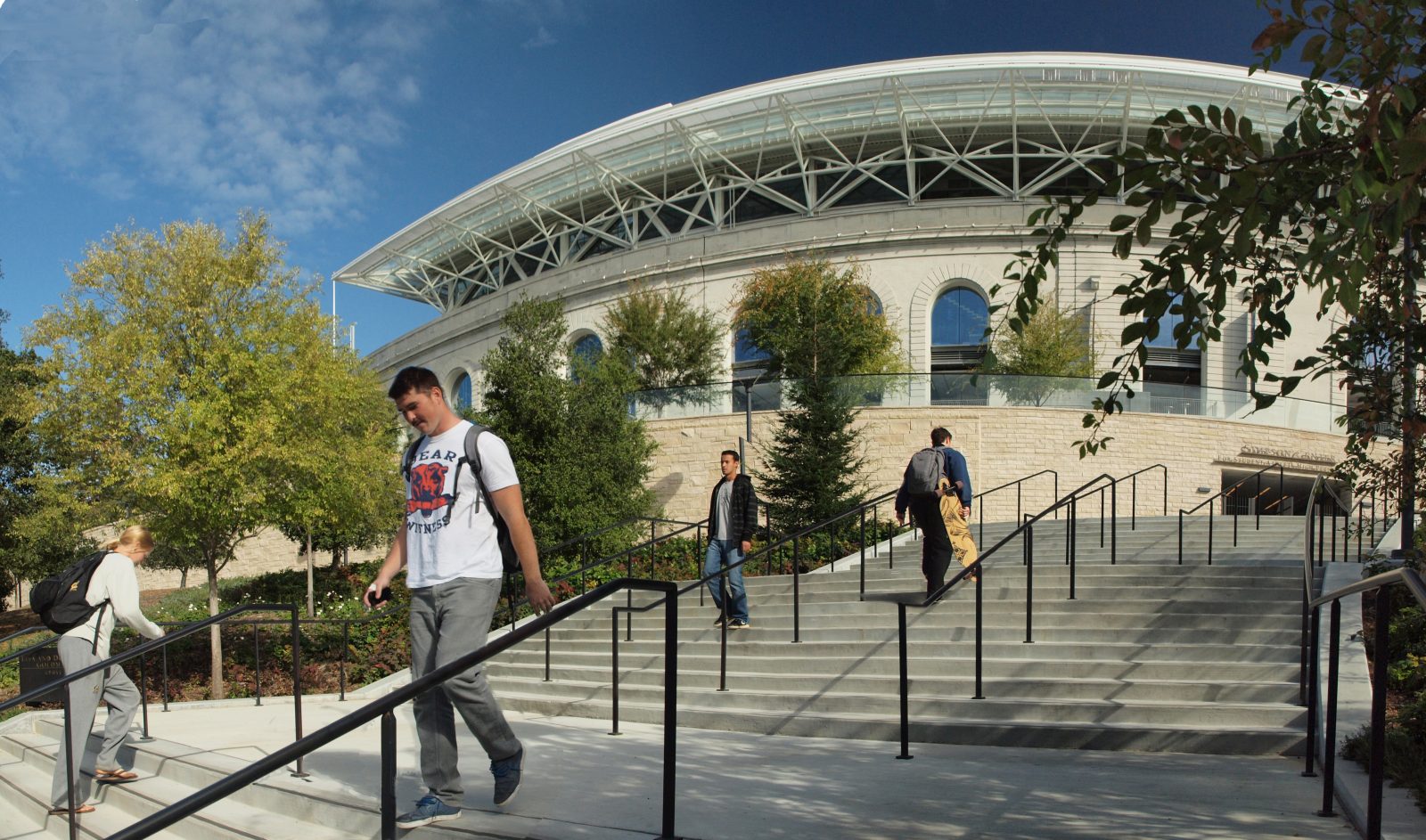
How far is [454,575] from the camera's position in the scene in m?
4.40

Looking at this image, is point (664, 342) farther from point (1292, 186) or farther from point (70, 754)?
point (1292, 186)

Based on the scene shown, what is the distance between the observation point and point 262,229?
1789 centimetres

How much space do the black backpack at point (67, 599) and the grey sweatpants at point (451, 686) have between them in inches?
129

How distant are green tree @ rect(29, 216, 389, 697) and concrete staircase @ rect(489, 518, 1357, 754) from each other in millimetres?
7510

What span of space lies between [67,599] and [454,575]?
3.67m

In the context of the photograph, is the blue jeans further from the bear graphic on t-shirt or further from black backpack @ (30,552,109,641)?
the bear graphic on t-shirt

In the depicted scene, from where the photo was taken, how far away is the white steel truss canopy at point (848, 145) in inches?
1312

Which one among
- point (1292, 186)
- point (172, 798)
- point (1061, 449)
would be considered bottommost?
point (172, 798)

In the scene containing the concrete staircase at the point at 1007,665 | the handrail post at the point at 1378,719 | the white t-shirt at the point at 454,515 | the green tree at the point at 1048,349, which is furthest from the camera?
the green tree at the point at 1048,349

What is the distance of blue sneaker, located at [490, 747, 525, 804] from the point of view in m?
4.43

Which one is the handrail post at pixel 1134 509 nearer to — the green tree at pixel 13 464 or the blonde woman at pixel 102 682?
the blonde woman at pixel 102 682

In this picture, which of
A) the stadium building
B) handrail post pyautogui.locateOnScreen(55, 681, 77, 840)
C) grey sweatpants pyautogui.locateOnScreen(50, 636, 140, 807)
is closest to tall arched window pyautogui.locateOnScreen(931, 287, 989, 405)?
the stadium building

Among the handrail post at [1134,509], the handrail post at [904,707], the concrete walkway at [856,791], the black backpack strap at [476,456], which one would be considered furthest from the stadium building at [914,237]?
the black backpack strap at [476,456]

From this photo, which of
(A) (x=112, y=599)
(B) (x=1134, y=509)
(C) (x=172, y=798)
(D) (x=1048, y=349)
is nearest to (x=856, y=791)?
(C) (x=172, y=798)
